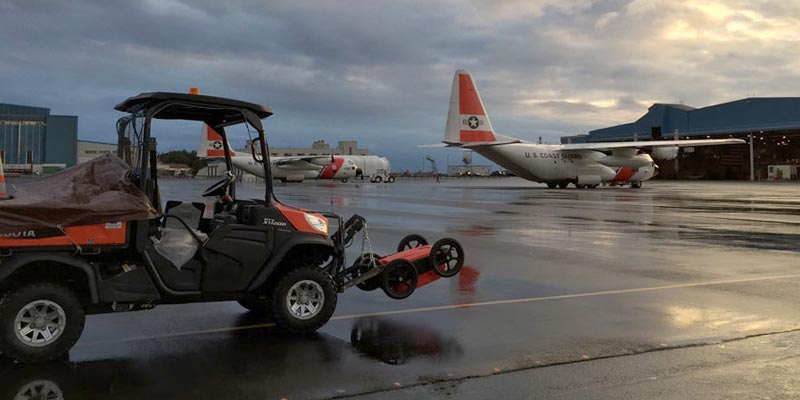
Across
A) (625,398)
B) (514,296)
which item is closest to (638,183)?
(514,296)

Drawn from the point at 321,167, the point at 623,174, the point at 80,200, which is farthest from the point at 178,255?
the point at 321,167

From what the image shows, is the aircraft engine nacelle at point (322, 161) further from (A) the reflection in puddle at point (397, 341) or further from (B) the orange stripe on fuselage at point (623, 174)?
(A) the reflection in puddle at point (397, 341)

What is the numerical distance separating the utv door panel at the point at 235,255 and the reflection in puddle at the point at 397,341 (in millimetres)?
1189

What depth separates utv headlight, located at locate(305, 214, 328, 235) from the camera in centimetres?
604

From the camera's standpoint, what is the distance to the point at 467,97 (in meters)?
42.9

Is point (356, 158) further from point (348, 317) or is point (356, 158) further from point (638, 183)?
point (348, 317)

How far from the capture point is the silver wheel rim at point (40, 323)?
15.6ft

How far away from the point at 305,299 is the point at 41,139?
126763 mm

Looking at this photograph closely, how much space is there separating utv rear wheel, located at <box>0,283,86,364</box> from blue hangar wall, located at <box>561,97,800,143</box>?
74075 millimetres

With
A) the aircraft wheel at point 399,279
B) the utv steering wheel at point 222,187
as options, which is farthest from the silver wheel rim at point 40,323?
the aircraft wheel at point 399,279

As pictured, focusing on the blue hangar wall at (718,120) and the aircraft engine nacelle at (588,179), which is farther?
the blue hangar wall at (718,120)

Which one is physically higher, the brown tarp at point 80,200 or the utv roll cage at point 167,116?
the utv roll cage at point 167,116

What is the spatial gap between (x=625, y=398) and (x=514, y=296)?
362 cm

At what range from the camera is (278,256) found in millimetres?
5758
